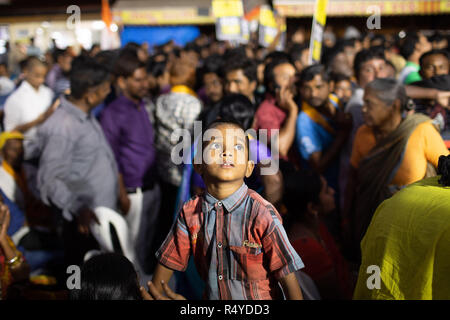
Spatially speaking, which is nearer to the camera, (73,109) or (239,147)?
(239,147)

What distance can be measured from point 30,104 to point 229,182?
11.9ft

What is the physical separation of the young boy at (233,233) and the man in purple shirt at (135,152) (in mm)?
1824

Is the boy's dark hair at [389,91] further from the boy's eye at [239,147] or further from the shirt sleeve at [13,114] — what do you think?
the shirt sleeve at [13,114]

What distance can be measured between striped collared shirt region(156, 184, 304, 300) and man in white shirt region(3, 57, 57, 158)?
3071mm

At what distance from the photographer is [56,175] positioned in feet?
8.30

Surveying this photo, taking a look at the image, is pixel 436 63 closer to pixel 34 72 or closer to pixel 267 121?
pixel 267 121

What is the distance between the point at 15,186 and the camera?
3.33m

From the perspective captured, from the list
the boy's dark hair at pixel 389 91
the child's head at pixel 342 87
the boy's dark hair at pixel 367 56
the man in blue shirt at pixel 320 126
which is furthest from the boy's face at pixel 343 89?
the boy's dark hair at pixel 389 91

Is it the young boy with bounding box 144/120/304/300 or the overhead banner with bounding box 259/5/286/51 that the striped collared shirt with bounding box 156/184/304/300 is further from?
the overhead banner with bounding box 259/5/286/51

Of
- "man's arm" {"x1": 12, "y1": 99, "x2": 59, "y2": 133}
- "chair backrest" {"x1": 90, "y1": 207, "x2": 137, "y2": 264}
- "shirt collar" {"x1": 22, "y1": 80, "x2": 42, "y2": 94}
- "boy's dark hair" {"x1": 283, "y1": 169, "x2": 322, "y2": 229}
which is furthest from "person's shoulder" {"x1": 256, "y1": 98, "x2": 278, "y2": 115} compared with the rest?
"shirt collar" {"x1": 22, "y1": 80, "x2": 42, "y2": 94}

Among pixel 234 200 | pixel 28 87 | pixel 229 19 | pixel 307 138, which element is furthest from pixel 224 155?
pixel 229 19

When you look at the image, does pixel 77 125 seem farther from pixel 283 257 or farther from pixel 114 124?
pixel 283 257
